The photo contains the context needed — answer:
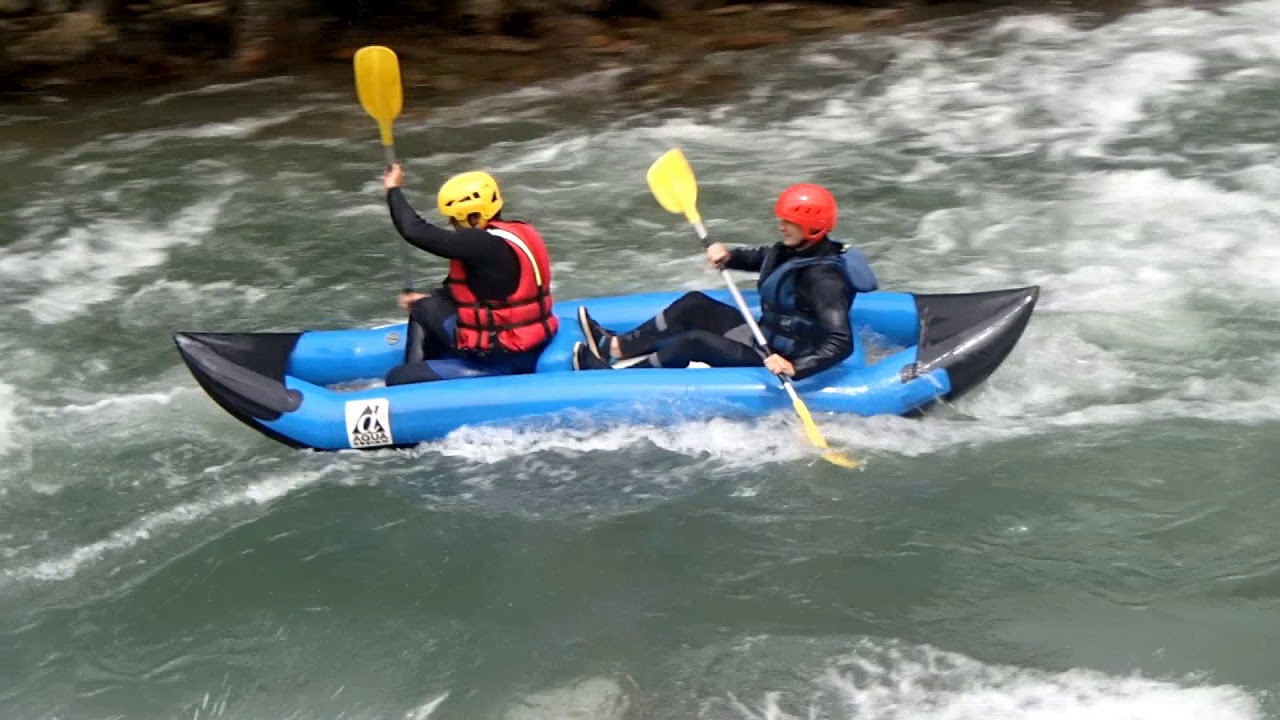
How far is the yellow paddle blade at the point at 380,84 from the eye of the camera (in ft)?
17.3

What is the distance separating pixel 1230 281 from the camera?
6262 millimetres

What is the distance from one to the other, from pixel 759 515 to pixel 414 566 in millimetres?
1167

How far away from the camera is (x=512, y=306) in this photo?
15.8ft

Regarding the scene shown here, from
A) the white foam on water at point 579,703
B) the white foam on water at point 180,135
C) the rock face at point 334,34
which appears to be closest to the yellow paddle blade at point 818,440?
the white foam on water at point 579,703

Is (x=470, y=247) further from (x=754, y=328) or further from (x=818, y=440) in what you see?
(x=818, y=440)

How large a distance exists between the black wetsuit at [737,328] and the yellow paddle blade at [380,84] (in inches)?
50.7

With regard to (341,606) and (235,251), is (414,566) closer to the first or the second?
(341,606)

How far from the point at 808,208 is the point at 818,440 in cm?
80

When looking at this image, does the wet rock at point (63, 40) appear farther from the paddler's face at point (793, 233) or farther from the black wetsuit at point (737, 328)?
the paddler's face at point (793, 233)

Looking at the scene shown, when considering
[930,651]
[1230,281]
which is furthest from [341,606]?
[1230,281]

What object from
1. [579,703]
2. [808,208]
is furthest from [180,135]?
[579,703]

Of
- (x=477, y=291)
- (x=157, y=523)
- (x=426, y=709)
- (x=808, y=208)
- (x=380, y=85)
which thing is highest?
(x=380, y=85)

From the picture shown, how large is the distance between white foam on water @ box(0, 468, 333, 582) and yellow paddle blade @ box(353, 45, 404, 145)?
4.50ft

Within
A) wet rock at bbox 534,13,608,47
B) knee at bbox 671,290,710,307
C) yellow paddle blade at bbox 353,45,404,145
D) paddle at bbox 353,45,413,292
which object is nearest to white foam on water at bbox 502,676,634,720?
knee at bbox 671,290,710,307
